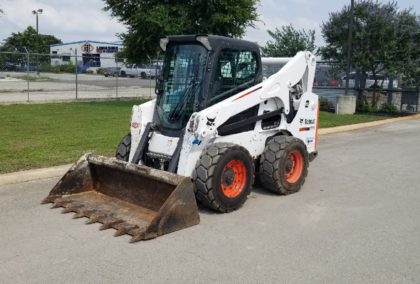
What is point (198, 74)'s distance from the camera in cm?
650

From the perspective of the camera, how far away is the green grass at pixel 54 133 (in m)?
8.62

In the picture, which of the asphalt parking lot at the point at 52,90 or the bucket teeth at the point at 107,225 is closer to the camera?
the bucket teeth at the point at 107,225

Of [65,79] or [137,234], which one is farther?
[65,79]

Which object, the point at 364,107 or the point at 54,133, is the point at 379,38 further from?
the point at 54,133

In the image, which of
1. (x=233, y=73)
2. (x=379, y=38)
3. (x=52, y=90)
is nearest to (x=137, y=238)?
(x=233, y=73)

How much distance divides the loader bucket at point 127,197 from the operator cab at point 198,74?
2.77 ft

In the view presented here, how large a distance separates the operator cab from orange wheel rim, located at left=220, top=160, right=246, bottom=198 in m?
0.84

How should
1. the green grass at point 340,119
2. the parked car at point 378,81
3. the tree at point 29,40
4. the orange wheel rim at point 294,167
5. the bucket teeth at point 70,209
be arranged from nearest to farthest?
the bucket teeth at point 70,209
the orange wheel rim at point 294,167
the green grass at point 340,119
the parked car at point 378,81
the tree at point 29,40

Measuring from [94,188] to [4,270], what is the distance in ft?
7.60

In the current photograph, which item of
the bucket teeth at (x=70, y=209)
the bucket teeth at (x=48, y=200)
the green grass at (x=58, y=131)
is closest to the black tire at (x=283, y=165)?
the bucket teeth at (x=70, y=209)

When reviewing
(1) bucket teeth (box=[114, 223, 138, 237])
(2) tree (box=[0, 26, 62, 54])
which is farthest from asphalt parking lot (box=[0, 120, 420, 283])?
(2) tree (box=[0, 26, 62, 54])

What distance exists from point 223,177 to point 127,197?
1192mm

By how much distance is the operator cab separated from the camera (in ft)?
21.0

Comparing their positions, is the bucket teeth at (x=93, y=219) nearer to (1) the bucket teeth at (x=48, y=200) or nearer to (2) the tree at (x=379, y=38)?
(1) the bucket teeth at (x=48, y=200)
